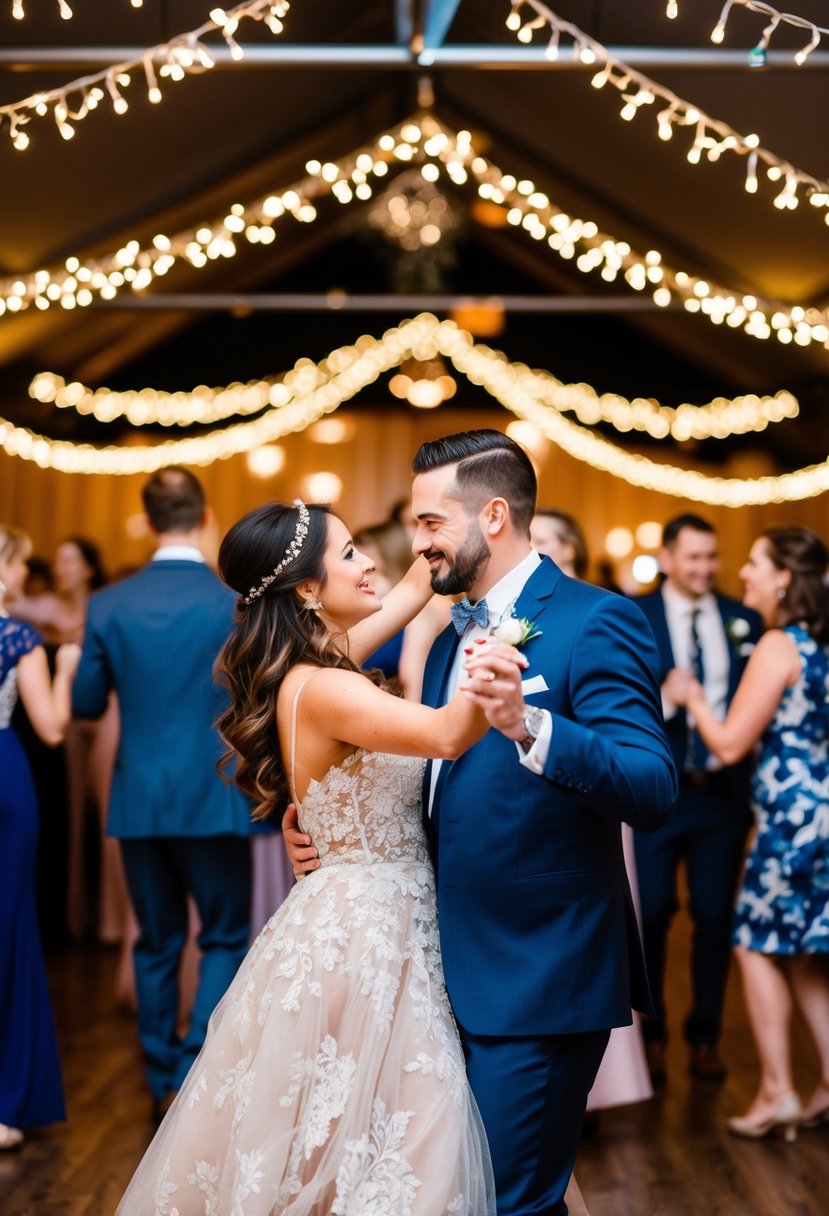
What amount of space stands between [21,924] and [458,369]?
261 inches

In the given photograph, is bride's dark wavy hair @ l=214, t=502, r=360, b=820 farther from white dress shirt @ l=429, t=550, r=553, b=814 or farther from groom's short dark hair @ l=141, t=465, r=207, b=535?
groom's short dark hair @ l=141, t=465, r=207, b=535

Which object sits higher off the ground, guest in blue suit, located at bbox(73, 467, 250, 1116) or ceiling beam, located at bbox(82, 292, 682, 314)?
ceiling beam, located at bbox(82, 292, 682, 314)

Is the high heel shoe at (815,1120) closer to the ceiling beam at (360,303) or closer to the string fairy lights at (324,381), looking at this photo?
the ceiling beam at (360,303)

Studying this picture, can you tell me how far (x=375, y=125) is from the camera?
7863 millimetres

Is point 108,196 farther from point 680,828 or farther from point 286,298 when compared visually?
point 680,828

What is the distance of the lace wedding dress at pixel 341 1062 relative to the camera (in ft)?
6.38

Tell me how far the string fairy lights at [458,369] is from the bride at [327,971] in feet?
22.2

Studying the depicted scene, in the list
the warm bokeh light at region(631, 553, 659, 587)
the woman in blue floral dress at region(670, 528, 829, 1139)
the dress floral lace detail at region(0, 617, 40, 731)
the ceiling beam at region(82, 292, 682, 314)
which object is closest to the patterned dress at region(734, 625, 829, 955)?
the woman in blue floral dress at region(670, 528, 829, 1139)

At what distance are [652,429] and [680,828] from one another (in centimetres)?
556

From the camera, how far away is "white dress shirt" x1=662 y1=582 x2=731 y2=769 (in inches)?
170

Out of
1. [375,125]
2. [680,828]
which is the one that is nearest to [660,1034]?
[680,828]

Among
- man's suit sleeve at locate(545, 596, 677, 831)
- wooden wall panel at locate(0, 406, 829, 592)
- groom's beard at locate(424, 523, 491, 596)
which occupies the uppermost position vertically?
wooden wall panel at locate(0, 406, 829, 592)

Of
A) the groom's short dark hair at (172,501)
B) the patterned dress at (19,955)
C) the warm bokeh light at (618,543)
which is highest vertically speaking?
the warm bokeh light at (618,543)

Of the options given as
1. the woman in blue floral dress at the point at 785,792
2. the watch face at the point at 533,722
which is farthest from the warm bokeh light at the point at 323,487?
the watch face at the point at 533,722
